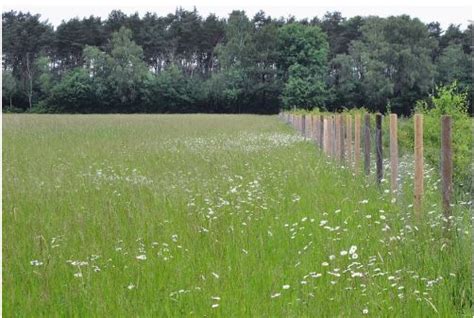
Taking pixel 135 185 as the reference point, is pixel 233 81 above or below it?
above

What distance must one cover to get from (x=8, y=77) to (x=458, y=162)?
281 feet

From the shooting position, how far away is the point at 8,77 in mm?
87375

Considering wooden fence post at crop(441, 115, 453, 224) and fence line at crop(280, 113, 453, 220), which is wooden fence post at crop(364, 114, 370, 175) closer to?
fence line at crop(280, 113, 453, 220)

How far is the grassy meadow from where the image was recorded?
4848 mm

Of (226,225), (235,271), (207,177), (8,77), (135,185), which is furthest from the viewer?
(8,77)

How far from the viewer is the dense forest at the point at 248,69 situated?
8044 centimetres

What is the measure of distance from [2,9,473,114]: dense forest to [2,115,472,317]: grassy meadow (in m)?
71.4

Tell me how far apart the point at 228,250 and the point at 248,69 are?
85.5 meters

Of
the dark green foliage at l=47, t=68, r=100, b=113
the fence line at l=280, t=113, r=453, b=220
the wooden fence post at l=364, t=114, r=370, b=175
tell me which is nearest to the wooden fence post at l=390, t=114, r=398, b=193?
the fence line at l=280, t=113, r=453, b=220

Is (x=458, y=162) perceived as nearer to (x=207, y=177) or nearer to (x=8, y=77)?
(x=207, y=177)

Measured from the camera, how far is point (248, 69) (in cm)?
9062

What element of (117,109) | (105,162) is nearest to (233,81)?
(117,109)

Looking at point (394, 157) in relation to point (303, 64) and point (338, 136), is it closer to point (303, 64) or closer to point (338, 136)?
point (338, 136)

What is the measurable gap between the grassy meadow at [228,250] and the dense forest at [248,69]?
234 feet
